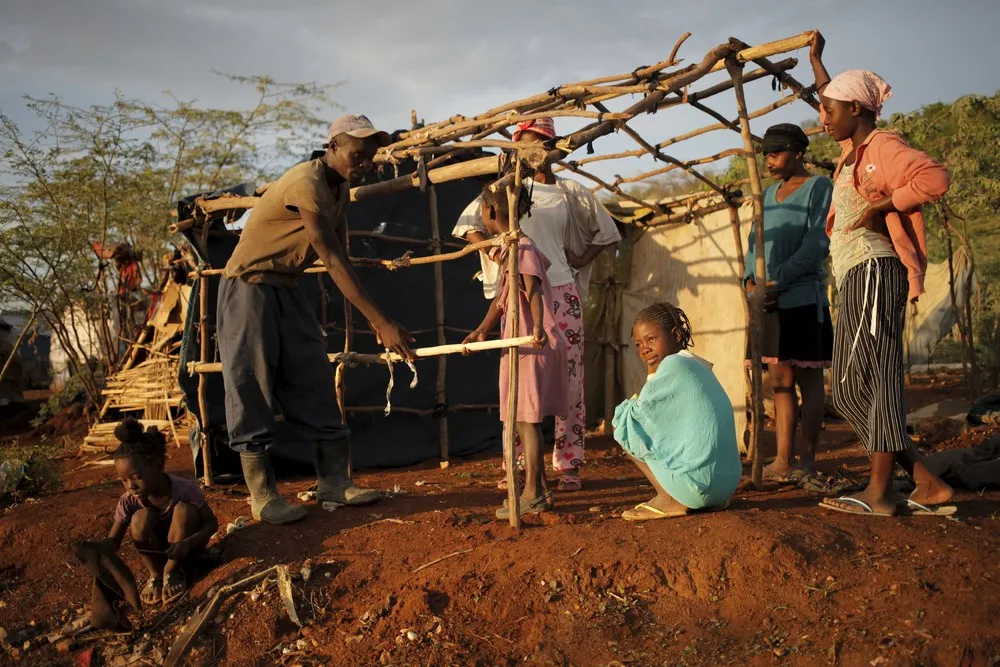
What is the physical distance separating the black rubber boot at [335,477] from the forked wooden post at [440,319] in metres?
1.88

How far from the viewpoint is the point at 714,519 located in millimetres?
3354

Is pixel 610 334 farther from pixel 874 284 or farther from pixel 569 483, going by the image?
pixel 874 284

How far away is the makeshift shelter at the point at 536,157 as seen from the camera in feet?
12.0

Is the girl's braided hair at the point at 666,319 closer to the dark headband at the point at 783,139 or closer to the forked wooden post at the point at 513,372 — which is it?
the forked wooden post at the point at 513,372

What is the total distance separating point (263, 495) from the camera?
4.04 m

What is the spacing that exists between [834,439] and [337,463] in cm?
386

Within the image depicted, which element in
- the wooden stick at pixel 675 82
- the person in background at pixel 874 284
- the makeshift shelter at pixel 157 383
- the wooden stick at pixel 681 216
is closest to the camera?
the person in background at pixel 874 284

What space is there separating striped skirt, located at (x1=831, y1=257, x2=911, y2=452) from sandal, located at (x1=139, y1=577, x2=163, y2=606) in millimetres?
2999

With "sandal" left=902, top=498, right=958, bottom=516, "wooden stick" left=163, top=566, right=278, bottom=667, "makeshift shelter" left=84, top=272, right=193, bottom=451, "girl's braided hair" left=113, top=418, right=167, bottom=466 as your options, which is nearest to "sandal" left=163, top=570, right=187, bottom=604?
"wooden stick" left=163, top=566, right=278, bottom=667

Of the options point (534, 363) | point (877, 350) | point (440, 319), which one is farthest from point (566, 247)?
point (877, 350)

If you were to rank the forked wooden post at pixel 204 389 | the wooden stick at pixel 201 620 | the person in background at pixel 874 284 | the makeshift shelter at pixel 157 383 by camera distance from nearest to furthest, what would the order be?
the wooden stick at pixel 201 620 → the person in background at pixel 874 284 → the forked wooden post at pixel 204 389 → the makeshift shelter at pixel 157 383

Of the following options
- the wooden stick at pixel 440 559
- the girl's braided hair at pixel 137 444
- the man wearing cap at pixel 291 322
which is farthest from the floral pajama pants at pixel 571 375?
the girl's braided hair at pixel 137 444

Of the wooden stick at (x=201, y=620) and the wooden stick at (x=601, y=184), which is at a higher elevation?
the wooden stick at (x=601, y=184)

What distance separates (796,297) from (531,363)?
1480 mm
